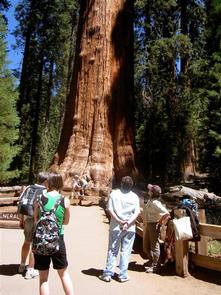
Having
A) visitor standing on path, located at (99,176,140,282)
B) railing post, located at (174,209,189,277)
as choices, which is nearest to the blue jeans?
visitor standing on path, located at (99,176,140,282)

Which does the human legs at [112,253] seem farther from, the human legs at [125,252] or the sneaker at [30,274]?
the sneaker at [30,274]

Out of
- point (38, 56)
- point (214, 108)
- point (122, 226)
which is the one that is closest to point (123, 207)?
point (122, 226)

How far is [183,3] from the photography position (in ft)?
78.5

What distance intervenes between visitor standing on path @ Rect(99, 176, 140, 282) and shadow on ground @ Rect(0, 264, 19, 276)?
128 centimetres

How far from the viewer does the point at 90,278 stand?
6.20 metres

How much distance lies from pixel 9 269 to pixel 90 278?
1234mm

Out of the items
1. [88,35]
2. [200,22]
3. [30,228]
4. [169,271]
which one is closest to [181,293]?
[169,271]

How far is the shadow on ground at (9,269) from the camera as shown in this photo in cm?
616

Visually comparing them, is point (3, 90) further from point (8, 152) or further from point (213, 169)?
point (213, 169)

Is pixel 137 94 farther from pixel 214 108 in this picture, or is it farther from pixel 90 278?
pixel 90 278

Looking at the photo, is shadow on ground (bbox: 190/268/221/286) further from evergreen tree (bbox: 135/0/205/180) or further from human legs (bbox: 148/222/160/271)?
evergreen tree (bbox: 135/0/205/180)

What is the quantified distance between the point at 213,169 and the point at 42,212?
11417mm

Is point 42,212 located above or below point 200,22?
below

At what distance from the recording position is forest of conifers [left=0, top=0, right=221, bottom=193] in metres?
15.9
